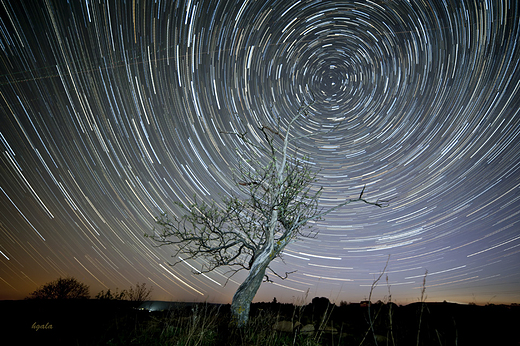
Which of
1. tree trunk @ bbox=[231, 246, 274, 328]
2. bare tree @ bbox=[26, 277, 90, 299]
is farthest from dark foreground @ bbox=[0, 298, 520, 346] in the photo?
bare tree @ bbox=[26, 277, 90, 299]

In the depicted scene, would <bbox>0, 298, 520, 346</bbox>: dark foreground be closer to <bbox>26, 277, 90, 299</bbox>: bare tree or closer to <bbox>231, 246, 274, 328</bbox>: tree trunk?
<bbox>231, 246, 274, 328</bbox>: tree trunk

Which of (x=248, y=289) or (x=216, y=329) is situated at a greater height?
(x=248, y=289)

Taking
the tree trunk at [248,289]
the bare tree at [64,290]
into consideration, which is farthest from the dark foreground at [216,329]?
the bare tree at [64,290]

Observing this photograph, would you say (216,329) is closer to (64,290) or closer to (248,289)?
(248,289)

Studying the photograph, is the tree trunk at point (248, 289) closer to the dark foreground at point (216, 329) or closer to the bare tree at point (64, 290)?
the dark foreground at point (216, 329)

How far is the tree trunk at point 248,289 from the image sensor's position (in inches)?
252

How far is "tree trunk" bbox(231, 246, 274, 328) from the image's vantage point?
6.39m

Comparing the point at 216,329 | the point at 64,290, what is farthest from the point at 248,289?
the point at 64,290

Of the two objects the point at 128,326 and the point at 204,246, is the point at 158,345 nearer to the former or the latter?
the point at 128,326

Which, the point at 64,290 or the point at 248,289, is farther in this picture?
the point at 64,290

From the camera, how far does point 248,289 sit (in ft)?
22.4

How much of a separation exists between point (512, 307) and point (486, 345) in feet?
9.37

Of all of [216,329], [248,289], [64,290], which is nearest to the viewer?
[216,329]

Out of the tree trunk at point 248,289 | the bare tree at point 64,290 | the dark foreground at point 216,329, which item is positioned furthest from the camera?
the bare tree at point 64,290
